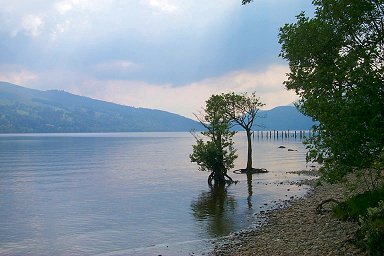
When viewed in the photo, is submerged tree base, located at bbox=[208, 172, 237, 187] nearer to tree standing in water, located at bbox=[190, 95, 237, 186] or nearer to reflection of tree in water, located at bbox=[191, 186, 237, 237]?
tree standing in water, located at bbox=[190, 95, 237, 186]

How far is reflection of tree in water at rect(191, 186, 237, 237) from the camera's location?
104 ft

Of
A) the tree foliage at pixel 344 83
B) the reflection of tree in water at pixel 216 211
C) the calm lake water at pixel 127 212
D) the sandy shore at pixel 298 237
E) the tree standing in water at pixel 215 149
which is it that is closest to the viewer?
the tree foliage at pixel 344 83

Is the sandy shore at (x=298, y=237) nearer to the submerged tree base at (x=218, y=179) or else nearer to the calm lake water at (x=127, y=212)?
the calm lake water at (x=127, y=212)

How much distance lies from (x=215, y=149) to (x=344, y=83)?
37.4m

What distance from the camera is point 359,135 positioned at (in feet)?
55.1

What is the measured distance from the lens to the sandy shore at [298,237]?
19031 mm

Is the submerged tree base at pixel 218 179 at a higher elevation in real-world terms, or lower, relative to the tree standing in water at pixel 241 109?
lower

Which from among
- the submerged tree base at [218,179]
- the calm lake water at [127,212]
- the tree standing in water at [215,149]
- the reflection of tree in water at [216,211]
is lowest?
the calm lake water at [127,212]

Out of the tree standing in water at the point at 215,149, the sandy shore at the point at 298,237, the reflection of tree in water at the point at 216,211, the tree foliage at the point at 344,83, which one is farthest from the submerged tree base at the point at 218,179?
the tree foliage at the point at 344,83

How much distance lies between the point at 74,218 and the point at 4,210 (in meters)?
10.3

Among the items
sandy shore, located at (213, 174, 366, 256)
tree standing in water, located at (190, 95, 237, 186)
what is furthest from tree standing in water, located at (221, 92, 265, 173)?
sandy shore, located at (213, 174, 366, 256)

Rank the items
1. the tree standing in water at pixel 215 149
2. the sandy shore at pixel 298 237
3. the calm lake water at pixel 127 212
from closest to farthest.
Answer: the sandy shore at pixel 298 237, the calm lake water at pixel 127 212, the tree standing in water at pixel 215 149

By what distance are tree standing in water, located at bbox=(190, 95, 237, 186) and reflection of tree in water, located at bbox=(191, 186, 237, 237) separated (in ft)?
14.2

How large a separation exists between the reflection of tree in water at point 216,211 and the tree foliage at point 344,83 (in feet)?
44.9
